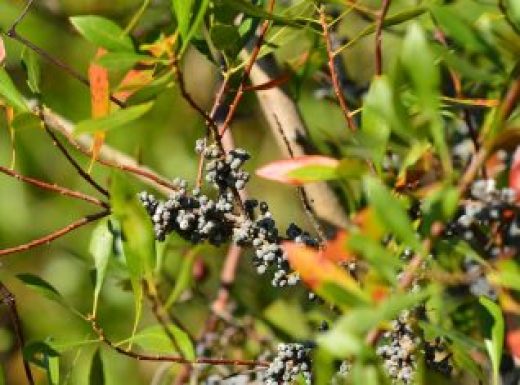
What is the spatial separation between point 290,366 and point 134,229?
0.52 feet

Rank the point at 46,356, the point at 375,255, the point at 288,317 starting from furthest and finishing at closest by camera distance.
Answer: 1. the point at 288,317
2. the point at 46,356
3. the point at 375,255

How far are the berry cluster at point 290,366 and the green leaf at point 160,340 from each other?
0.29 ft

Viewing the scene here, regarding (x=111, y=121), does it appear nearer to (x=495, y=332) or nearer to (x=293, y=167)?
(x=293, y=167)

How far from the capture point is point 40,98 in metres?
0.81

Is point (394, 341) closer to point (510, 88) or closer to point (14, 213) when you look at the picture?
point (510, 88)

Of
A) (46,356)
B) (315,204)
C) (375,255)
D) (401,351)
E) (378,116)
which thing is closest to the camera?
(375,255)

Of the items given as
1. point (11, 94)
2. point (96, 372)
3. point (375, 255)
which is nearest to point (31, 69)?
point (11, 94)

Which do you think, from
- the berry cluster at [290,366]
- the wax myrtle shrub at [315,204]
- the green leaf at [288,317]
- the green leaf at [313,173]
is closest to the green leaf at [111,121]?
the wax myrtle shrub at [315,204]

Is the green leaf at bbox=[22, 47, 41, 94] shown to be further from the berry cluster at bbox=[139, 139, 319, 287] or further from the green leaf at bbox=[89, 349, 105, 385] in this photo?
the green leaf at bbox=[89, 349, 105, 385]

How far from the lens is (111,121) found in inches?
26.6

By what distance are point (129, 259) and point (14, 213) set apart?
0.95m

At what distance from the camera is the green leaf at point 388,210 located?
0.55m

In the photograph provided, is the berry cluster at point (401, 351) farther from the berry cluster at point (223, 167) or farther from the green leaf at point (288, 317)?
the green leaf at point (288, 317)

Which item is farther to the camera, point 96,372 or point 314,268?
point 96,372
